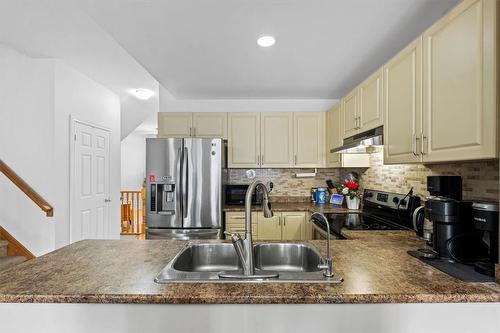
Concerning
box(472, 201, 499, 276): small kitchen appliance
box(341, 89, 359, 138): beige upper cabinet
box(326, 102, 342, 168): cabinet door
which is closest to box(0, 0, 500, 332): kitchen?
box(472, 201, 499, 276): small kitchen appliance

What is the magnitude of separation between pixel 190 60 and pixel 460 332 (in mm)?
2589

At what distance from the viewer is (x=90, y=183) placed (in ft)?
12.9

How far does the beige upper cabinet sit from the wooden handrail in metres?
3.11

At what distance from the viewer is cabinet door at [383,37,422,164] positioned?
66.2 inches

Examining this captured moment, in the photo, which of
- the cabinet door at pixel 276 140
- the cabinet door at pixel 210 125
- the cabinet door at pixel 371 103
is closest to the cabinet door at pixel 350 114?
the cabinet door at pixel 371 103

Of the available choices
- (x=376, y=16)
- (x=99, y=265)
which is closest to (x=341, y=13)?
(x=376, y=16)

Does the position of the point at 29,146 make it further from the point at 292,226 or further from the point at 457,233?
the point at 457,233

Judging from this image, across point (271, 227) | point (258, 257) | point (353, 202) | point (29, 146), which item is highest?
point (29, 146)

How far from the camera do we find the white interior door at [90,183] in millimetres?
3625

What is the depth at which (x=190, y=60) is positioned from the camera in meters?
2.70

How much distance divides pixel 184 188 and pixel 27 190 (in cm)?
161

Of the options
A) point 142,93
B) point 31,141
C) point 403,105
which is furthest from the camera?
point 142,93

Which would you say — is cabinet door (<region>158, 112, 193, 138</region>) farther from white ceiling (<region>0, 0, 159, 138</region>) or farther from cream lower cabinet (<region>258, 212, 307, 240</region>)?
cream lower cabinet (<region>258, 212, 307, 240</region>)

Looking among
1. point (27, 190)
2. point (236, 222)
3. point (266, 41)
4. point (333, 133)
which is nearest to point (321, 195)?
point (333, 133)
